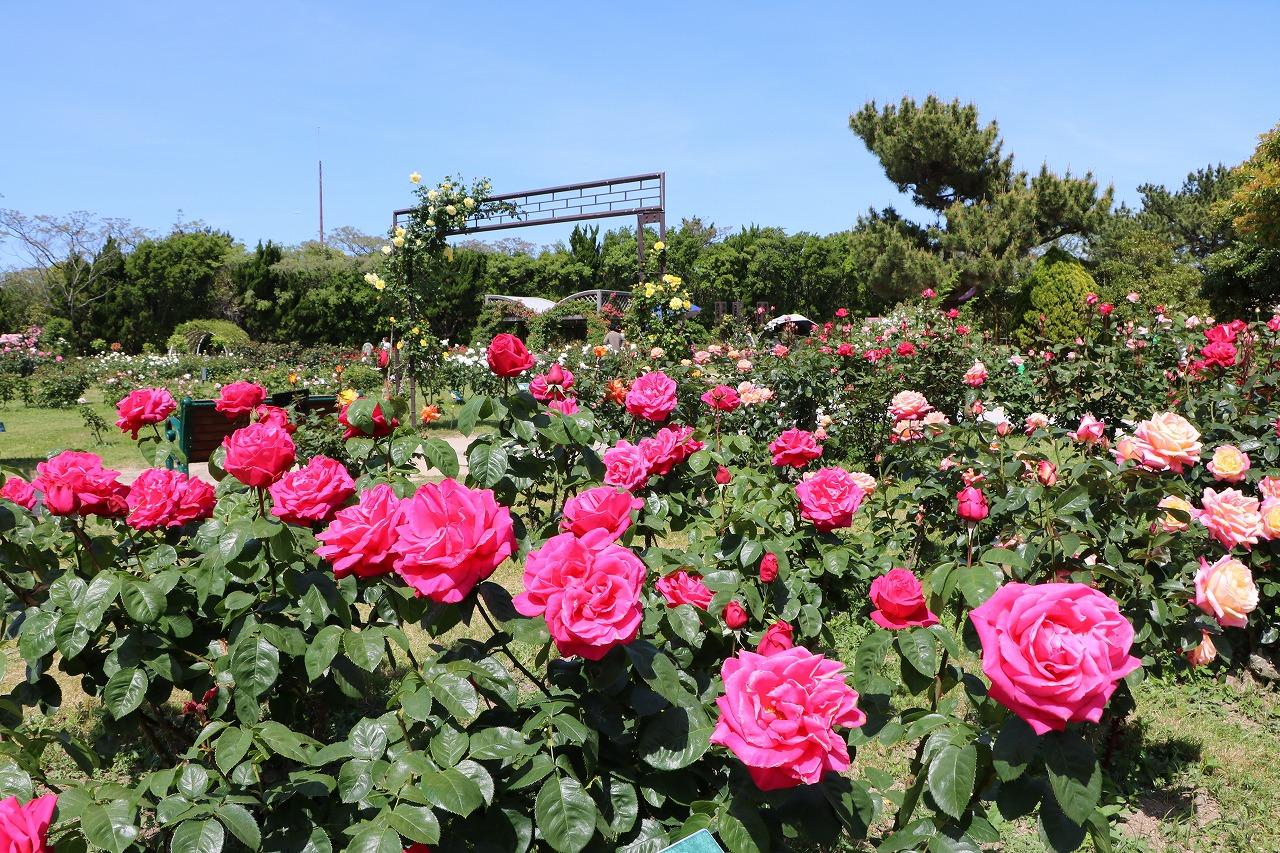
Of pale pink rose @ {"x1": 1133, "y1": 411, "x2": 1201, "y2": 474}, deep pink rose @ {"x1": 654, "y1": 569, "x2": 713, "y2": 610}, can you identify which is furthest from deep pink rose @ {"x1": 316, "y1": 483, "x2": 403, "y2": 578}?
pale pink rose @ {"x1": 1133, "y1": 411, "x2": 1201, "y2": 474}

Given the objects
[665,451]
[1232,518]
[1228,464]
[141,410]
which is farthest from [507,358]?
[1228,464]

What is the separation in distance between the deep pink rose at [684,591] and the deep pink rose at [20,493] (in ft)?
4.74

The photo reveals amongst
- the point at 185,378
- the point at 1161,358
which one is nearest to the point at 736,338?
the point at 1161,358

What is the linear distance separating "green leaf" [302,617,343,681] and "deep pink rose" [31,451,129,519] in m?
0.91

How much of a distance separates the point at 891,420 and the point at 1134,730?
3.23 metres

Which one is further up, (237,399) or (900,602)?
(237,399)

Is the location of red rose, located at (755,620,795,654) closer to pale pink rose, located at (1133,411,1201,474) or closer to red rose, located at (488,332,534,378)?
red rose, located at (488,332,534,378)

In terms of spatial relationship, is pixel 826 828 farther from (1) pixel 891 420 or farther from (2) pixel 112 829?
(1) pixel 891 420

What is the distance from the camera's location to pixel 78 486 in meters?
1.79

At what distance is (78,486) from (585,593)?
Answer: 1384 mm

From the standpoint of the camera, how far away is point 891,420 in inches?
226

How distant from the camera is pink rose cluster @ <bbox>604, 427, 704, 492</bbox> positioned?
1806mm

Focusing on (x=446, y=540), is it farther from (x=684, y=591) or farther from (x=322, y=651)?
(x=684, y=591)

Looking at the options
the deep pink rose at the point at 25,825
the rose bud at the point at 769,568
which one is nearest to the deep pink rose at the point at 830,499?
the rose bud at the point at 769,568
